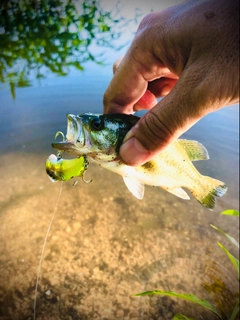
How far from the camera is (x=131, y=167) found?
1.68m

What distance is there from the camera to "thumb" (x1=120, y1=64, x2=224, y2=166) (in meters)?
1.20

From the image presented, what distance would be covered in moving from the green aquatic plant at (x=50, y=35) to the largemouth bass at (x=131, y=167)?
3.28 meters

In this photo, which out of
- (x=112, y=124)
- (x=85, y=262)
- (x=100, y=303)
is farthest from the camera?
(x=85, y=262)

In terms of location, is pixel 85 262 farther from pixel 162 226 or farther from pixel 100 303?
pixel 162 226

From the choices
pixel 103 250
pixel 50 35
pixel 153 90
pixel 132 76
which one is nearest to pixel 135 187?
pixel 132 76

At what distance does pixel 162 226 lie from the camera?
313 centimetres

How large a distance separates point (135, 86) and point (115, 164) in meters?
0.71

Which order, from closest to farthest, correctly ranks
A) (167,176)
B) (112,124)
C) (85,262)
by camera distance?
1. (112,124)
2. (167,176)
3. (85,262)

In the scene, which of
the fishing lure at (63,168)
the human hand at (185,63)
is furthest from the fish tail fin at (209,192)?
the fishing lure at (63,168)

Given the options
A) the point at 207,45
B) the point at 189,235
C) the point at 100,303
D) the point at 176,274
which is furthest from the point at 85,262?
the point at 207,45

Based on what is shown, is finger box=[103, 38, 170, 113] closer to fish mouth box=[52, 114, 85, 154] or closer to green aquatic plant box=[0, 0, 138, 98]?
fish mouth box=[52, 114, 85, 154]

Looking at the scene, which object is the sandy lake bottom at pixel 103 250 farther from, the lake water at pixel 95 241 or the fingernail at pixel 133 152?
the fingernail at pixel 133 152

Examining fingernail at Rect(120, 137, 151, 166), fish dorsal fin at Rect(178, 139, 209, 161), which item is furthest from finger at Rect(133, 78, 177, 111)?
fingernail at Rect(120, 137, 151, 166)

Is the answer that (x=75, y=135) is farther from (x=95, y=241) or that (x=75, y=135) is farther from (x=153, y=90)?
(x=95, y=241)
